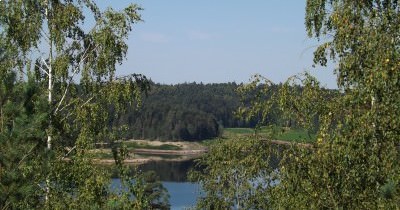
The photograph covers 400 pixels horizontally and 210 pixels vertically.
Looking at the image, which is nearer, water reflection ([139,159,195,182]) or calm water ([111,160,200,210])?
calm water ([111,160,200,210])

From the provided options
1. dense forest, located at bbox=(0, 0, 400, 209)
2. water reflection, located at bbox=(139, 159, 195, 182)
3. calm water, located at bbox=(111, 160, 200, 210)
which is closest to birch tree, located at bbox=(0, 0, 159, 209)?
dense forest, located at bbox=(0, 0, 400, 209)

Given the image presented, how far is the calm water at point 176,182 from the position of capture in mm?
85688

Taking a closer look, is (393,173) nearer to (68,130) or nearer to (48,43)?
(68,130)

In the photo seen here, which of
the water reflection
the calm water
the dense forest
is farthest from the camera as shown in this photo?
the water reflection

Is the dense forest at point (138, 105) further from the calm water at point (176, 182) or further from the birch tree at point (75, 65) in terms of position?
the calm water at point (176, 182)

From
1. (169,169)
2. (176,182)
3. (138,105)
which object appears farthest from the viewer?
(169,169)

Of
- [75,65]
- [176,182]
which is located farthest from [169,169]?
[75,65]

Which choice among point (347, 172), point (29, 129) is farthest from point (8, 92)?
point (347, 172)

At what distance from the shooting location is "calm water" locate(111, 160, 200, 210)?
85.7m

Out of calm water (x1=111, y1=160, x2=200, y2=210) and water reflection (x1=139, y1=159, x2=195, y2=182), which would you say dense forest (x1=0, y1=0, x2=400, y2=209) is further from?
water reflection (x1=139, y1=159, x2=195, y2=182)

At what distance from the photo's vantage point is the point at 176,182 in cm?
11119

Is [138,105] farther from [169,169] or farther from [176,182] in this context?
[169,169]

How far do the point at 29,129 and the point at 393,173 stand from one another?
7066mm

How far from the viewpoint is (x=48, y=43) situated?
20.5 metres
